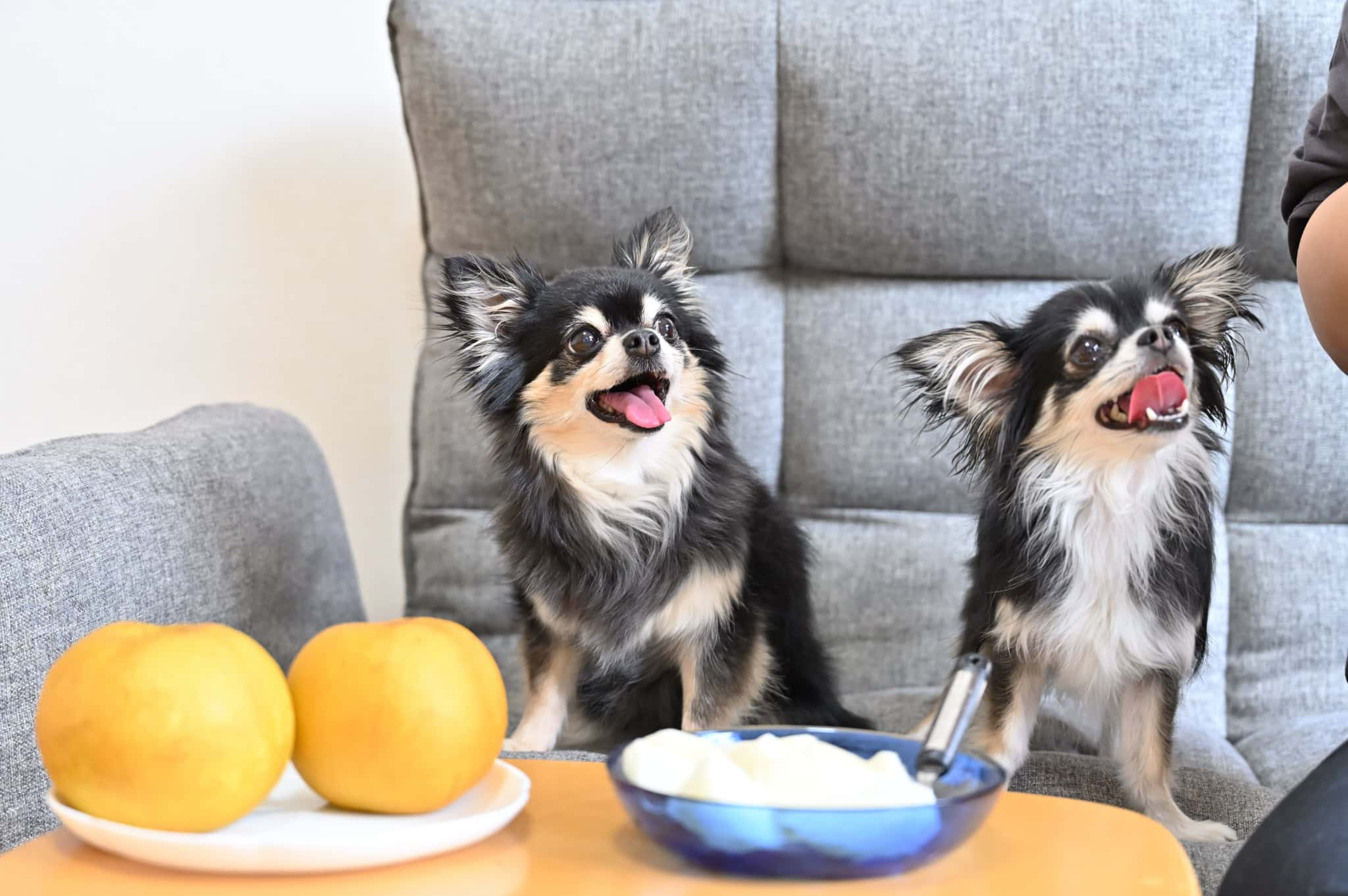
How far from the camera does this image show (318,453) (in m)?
1.96

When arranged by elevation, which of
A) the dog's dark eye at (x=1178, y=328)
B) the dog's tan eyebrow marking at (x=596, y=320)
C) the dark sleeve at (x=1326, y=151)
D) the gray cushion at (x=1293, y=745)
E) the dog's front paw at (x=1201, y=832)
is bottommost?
the gray cushion at (x=1293, y=745)

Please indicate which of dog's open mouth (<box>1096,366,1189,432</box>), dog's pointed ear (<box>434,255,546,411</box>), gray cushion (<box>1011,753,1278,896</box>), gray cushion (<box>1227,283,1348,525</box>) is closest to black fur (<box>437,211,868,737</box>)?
dog's pointed ear (<box>434,255,546,411</box>)

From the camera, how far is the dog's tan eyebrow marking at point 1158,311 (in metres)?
1.17

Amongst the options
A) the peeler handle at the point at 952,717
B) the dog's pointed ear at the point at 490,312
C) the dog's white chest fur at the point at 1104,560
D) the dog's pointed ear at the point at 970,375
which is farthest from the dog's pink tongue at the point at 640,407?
the peeler handle at the point at 952,717

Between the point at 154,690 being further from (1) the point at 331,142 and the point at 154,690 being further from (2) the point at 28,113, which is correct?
(2) the point at 28,113

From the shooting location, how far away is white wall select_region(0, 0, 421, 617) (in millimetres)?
2205

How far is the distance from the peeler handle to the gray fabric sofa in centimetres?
92

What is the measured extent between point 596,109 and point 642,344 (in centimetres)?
67

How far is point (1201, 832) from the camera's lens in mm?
1254

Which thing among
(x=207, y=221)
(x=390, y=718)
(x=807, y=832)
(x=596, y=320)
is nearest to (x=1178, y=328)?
(x=596, y=320)

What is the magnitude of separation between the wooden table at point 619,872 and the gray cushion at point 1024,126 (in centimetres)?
116

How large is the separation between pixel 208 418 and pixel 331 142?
2.43ft

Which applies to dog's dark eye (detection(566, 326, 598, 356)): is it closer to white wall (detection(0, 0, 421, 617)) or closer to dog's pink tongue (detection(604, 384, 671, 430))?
dog's pink tongue (detection(604, 384, 671, 430))

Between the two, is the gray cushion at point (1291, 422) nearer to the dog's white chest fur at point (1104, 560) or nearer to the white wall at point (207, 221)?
the dog's white chest fur at point (1104, 560)
